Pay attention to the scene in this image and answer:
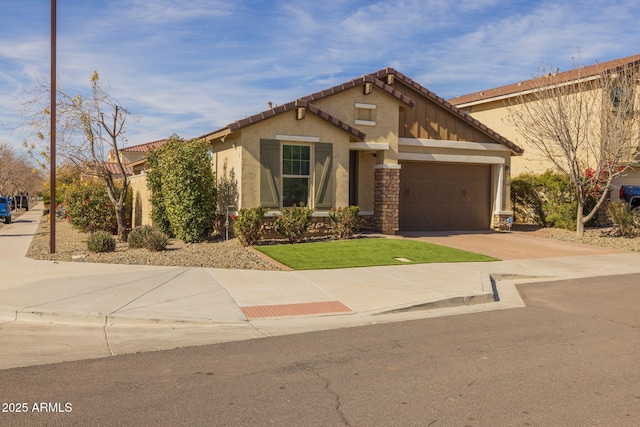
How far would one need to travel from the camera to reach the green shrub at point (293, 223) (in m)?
16.3

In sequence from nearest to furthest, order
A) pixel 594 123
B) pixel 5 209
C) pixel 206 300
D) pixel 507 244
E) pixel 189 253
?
pixel 206 300 → pixel 189 253 → pixel 507 244 → pixel 594 123 → pixel 5 209

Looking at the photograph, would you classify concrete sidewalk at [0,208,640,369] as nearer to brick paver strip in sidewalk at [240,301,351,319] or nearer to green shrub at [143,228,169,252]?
brick paver strip in sidewalk at [240,301,351,319]

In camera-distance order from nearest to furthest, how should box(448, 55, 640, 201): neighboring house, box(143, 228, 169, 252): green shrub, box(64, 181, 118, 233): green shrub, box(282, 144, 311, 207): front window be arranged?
box(143, 228, 169, 252): green shrub < box(282, 144, 311, 207): front window < box(64, 181, 118, 233): green shrub < box(448, 55, 640, 201): neighboring house

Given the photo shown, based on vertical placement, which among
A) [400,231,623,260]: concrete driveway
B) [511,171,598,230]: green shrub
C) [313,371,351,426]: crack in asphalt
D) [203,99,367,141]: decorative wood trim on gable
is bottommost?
[313,371,351,426]: crack in asphalt

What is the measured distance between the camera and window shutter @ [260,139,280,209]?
16.6m

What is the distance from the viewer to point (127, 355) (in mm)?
6602

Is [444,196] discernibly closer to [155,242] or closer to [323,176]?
[323,176]

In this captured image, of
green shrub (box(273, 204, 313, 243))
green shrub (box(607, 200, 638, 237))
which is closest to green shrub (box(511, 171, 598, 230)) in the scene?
green shrub (box(607, 200, 638, 237))

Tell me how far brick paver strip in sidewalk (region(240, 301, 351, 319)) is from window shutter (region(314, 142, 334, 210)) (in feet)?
26.9

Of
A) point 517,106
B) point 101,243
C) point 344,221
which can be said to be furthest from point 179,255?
point 517,106

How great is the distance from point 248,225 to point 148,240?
8.57 ft

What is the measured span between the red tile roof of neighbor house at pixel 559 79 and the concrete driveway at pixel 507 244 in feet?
20.2

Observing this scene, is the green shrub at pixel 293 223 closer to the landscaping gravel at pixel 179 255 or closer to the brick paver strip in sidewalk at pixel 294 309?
the landscaping gravel at pixel 179 255

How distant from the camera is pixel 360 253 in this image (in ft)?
48.1
